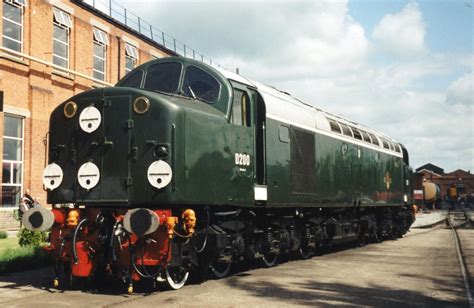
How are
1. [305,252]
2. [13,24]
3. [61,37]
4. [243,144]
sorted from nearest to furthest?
[243,144] < [305,252] < [13,24] < [61,37]

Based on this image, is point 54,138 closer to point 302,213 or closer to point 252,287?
point 252,287

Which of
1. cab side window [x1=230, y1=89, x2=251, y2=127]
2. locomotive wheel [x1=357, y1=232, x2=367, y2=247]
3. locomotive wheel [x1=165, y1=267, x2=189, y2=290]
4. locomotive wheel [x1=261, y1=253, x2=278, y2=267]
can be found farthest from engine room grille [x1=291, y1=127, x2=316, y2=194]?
locomotive wheel [x1=357, y1=232, x2=367, y2=247]

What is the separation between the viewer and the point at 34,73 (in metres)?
22.5

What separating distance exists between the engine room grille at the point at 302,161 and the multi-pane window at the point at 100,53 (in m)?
16.6

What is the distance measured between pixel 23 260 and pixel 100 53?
1846 cm

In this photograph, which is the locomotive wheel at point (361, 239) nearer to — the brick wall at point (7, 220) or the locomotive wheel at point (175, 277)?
the locomotive wheel at point (175, 277)

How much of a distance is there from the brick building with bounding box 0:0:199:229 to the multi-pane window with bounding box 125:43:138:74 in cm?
304

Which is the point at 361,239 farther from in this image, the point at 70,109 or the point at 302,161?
the point at 70,109

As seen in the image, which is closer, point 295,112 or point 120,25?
point 295,112

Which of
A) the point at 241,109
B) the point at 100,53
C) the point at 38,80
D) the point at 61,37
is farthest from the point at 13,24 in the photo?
the point at 241,109

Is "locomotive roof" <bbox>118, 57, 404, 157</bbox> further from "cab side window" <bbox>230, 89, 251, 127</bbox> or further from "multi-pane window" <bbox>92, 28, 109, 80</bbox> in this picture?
"multi-pane window" <bbox>92, 28, 109, 80</bbox>

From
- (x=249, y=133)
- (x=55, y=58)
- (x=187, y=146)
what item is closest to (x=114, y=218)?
(x=187, y=146)

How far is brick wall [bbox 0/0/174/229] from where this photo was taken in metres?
21.5

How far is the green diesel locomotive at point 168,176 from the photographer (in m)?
8.17
